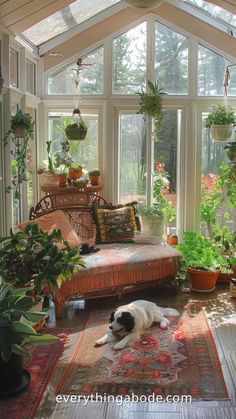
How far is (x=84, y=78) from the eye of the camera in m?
5.97

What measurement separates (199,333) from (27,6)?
3.15m

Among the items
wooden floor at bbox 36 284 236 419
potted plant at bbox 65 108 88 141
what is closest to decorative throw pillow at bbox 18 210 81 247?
wooden floor at bbox 36 284 236 419

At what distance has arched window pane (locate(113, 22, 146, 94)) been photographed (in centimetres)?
591

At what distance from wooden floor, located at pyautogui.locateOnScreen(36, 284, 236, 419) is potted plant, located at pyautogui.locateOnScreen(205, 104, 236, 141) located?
1.92 m

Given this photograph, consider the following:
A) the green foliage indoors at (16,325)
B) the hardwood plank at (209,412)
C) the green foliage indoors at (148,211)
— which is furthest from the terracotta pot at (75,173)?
the hardwood plank at (209,412)

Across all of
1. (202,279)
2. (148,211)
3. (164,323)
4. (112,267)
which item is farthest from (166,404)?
(148,211)

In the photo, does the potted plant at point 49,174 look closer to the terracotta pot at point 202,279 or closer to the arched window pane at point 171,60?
the arched window pane at point 171,60

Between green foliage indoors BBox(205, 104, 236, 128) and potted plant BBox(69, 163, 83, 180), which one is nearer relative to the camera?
green foliage indoors BBox(205, 104, 236, 128)

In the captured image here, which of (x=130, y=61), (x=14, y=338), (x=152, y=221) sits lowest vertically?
(x=14, y=338)

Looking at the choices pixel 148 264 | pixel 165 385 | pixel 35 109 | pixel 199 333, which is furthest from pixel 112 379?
pixel 35 109

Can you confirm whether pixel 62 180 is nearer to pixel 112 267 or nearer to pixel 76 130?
pixel 76 130

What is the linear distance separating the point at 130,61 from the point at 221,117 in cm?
131

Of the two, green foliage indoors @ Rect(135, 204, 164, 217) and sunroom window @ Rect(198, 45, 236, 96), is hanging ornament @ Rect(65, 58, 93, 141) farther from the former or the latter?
sunroom window @ Rect(198, 45, 236, 96)

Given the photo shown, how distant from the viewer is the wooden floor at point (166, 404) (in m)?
2.78
